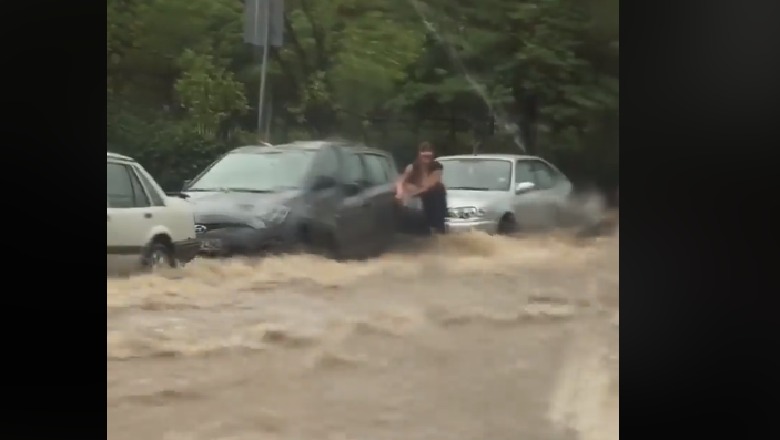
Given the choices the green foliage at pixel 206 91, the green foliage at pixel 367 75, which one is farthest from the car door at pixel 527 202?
the green foliage at pixel 206 91

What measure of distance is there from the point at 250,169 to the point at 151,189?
1.57 feet

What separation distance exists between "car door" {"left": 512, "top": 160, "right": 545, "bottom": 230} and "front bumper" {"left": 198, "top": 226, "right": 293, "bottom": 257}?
1.10 metres

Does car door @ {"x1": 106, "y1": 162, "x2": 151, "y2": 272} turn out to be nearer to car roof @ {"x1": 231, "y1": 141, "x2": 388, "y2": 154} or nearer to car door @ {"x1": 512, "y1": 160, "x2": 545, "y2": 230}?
car roof @ {"x1": 231, "y1": 141, "x2": 388, "y2": 154}

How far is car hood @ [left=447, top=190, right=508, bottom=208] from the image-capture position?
3641mm

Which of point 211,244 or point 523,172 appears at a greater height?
point 523,172

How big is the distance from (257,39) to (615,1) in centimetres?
172

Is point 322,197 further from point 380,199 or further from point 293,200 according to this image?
point 380,199

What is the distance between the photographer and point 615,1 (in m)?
3.63

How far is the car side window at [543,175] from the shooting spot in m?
3.64

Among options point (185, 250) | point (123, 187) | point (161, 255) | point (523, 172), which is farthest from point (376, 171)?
point (123, 187)

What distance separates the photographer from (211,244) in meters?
3.64

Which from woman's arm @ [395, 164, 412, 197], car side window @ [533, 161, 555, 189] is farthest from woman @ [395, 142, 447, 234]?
car side window @ [533, 161, 555, 189]
